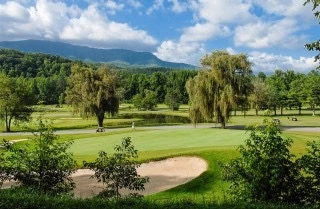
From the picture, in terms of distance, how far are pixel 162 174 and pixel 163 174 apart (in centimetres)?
6

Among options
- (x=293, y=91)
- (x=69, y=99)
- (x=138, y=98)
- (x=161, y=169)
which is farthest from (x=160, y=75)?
(x=161, y=169)

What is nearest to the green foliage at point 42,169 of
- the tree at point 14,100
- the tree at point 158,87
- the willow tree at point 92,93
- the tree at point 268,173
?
the tree at point 268,173

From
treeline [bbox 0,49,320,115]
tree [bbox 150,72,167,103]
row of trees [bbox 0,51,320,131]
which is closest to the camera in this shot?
row of trees [bbox 0,51,320,131]

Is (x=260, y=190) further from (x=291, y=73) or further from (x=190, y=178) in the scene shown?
(x=291, y=73)

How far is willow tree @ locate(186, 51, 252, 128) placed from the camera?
51406 mm

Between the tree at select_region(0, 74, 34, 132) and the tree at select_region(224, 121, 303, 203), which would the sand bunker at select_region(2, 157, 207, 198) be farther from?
the tree at select_region(0, 74, 34, 132)

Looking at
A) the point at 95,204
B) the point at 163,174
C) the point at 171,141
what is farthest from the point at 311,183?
the point at 171,141

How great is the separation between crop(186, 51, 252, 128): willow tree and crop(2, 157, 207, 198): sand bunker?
28460 mm

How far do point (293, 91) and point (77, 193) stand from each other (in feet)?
330

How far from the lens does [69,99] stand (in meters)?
61.6

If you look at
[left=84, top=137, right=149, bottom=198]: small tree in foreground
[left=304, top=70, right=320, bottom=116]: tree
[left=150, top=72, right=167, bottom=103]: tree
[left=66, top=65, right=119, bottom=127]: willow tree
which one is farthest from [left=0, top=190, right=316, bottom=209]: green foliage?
[left=150, top=72, right=167, bottom=103]: tree

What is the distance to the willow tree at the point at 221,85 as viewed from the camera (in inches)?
2024

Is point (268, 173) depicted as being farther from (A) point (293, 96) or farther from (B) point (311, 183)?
(A) point (293, 96)

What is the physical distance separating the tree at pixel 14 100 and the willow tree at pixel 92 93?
6677 mm
